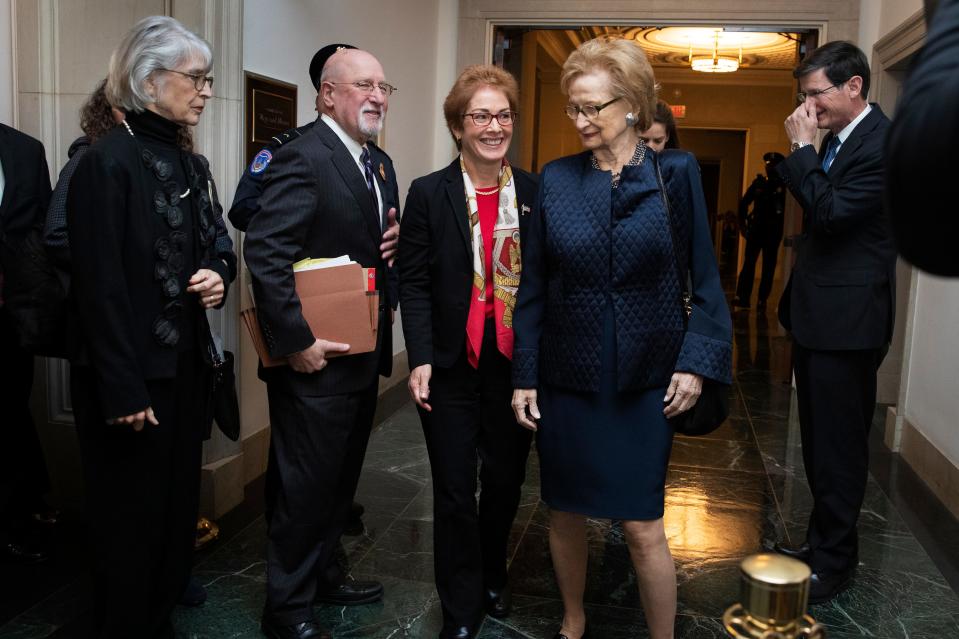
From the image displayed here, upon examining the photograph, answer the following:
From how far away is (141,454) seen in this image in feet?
8.55

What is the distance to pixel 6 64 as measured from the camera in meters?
3.67

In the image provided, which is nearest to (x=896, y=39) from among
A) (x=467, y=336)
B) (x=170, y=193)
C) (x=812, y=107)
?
(x=812, y=107)

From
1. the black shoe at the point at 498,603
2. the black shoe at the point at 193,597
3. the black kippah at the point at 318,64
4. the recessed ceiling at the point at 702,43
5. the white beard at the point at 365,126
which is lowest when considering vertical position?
the black shoe at the point at 193,597

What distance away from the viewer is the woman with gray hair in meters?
2.44

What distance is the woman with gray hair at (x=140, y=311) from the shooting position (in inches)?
96.0

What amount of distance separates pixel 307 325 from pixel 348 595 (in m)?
→ 1.03

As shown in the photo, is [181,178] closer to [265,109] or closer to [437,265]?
[437,265]

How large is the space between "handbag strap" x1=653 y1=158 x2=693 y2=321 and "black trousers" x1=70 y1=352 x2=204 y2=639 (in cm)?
142

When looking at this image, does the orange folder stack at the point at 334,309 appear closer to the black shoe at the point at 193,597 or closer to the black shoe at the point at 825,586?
the black shoe at the point at 193,597

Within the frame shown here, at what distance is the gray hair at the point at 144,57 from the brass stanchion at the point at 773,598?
2279 millimetres

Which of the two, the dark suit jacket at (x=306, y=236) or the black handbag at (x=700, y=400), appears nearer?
the black handbag at (x=700, y=400)

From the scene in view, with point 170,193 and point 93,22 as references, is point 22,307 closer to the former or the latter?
point 170,193

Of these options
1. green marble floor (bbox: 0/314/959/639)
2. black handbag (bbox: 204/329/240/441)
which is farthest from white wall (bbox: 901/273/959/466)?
black handbag (bbox: 204/329/240/441)

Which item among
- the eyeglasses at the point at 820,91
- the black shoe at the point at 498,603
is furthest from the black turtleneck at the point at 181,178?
the eyeglasses at the point at 820,91
